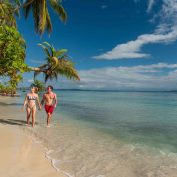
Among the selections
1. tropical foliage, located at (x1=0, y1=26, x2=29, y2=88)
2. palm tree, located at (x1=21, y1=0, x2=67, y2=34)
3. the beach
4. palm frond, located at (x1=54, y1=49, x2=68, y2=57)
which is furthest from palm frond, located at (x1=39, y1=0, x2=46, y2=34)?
the beach

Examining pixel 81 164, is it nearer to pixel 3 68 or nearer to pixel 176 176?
pixel 176 176

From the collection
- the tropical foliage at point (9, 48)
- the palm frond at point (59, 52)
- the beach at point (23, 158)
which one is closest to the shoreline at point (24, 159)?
the beach at point (23, 158)

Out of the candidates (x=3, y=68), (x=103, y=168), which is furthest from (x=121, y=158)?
(x=3, y=68)

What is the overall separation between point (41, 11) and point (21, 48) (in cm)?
879

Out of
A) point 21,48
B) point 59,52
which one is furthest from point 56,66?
point 21,48

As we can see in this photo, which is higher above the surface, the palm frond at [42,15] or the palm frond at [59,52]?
the palm frond at [42,15]

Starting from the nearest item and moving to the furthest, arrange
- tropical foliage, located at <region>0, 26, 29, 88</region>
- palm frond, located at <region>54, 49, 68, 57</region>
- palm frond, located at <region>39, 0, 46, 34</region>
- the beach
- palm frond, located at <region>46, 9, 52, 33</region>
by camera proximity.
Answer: the beach
tropical foliage, located at <region>0, 26, 29, 88</region>
palm frond, located at <region>39, 0, 46, 34</region>
palm frond, located at <region>46, 9, 52, 33</region>
palm frond, located at <region>54, 49, 68, 57</region>

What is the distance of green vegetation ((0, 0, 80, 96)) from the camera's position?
8609mm

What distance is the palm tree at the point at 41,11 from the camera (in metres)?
16.8

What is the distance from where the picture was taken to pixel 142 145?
773cm

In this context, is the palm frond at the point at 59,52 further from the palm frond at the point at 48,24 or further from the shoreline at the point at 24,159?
the shoreline at the point at 24,159

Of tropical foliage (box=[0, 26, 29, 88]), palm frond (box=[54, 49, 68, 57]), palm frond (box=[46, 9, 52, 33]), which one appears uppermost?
palm frond (box=[46, 9, 52, 33])

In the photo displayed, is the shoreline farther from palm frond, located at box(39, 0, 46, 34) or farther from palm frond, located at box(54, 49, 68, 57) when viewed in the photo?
palm frond, located at box(54, 49, 68, 57)

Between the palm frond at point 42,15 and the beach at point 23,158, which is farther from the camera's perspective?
the palm frond at point 42,15
